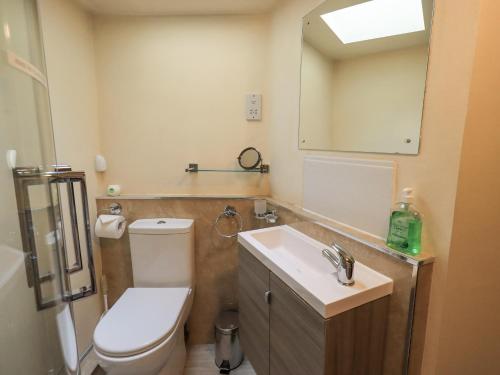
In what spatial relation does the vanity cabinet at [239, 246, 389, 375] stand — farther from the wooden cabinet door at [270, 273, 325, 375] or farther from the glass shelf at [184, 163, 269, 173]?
the glass shelf at [184, 163, 269, 173]

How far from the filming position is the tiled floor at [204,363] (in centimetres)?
168

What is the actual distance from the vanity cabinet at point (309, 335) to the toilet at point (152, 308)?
48 centimetres

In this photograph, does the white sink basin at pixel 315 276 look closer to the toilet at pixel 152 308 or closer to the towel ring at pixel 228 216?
the towel ring at pixel 228 216

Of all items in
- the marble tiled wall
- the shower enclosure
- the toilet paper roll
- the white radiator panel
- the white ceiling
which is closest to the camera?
the shower enclosure

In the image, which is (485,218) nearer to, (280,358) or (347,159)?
(347,159)

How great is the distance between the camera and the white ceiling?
1.59 m

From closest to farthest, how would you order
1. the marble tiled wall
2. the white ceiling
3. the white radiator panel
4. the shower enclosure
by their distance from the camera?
the shower enclosure, the white radiator panel, the white ceiling, the marble tiled wall

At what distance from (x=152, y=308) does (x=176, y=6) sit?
1756 mm

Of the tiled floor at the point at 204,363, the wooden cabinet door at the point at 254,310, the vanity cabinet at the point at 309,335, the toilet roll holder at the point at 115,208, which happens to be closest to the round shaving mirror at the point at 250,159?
the wooden cabinet door at the point at 254,310

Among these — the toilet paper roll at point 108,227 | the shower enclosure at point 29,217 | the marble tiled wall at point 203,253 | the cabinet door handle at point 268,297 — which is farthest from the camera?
the marble tiled wall at point 203,253

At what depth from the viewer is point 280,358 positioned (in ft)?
3.59

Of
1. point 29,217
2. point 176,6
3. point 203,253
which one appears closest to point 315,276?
point 203,253

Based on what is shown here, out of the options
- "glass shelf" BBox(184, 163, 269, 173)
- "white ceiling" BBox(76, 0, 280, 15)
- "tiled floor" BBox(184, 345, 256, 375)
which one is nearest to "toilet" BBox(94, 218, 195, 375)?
"tiled floor" BBox(184, 345, 256, 375)

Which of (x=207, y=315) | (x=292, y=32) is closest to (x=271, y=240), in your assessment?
(x=207, y=315)
